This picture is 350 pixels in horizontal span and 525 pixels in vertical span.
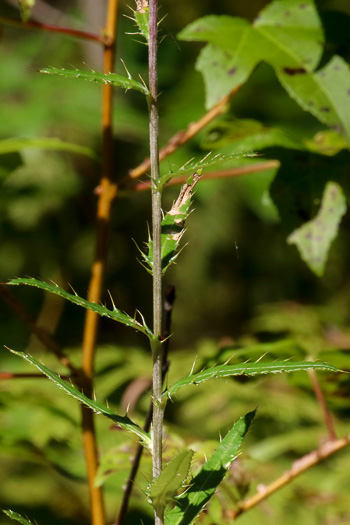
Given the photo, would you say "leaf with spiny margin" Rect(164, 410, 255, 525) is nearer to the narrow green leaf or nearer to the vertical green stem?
the vertical green stem

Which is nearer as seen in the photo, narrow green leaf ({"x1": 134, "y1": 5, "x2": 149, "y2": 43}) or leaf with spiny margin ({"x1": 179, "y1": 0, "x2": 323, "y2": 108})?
narrow green leaf ({"x1": 134, "y1": 5, "x2": 149, "y2": 43})

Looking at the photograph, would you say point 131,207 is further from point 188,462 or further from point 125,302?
point 188,462

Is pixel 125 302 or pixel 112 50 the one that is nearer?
pixel 112 50

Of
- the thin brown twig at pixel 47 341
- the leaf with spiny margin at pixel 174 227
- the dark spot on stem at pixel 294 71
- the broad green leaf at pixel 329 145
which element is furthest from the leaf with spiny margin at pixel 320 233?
the leaf with spiny margin at pixel 174 227

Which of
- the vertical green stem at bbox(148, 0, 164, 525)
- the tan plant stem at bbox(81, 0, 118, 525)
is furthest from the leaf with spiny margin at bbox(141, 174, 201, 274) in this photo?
the tan plant stem at bbox(81, 0, 118, 525)

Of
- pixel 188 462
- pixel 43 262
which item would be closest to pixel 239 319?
pixel 43 262

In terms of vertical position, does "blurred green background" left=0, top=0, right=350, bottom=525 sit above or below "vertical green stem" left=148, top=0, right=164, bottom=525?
below

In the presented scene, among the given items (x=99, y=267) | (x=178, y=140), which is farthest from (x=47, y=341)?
(x=178, y=140)
